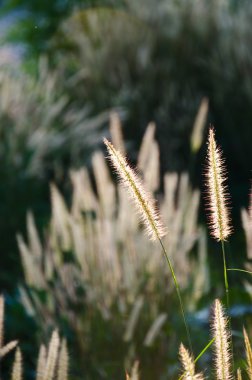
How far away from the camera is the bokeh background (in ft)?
11.7

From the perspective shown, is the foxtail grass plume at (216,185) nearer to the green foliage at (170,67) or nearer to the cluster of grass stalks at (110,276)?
the cluster of grass stalks at (110,276)

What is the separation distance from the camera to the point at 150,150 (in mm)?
2719

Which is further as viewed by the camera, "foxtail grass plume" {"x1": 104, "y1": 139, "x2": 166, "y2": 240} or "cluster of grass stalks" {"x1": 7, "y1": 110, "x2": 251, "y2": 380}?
"cluster of grass stalks" {"x1": 7, "y1": 110, "x2": 251, "y2": 380}

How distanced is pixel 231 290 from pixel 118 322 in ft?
3.12

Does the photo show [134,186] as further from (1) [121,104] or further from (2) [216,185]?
(1) [121,104]

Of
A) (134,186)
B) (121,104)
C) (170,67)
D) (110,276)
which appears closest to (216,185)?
(134,186)

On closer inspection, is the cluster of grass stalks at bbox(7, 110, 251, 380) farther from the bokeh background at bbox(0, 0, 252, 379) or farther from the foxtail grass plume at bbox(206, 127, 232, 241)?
the foxtail grass plume at bbox(206, 127, 232, 241)

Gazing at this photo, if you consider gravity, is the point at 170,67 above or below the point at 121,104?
above

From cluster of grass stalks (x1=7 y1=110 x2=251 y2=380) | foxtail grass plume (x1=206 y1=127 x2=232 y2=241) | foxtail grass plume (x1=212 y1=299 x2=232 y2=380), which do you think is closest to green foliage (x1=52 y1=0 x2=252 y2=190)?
cluster of grass stalks (x1=7 y1=110 x2=251 y2=380)

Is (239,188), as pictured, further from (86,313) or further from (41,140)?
(86,313)

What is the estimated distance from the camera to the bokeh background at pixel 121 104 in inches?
140

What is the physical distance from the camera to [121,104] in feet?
17.8

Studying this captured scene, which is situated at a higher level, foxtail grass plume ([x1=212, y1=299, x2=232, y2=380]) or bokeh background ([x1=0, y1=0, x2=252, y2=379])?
bokeh background ([x1=0, y1=0, x2=252, y2=379])

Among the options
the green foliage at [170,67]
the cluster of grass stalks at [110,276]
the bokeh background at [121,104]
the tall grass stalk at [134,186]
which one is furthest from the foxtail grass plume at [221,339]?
the green foliage at [170,67]
